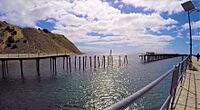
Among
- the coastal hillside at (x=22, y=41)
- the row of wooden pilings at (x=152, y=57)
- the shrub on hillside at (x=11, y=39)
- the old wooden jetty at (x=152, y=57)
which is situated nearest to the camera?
the row of wooden pilings at (x=152, y=57)

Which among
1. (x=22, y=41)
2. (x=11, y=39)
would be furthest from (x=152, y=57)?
(x=11, y=39)

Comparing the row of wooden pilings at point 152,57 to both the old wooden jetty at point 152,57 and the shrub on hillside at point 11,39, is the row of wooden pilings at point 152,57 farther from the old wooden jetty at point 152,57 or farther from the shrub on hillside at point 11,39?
the shrub on hillside at point 11,39

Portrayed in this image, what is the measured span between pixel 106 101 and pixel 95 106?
2.13 m

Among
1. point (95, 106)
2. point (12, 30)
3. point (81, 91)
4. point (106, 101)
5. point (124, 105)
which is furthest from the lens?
point (12, 30)

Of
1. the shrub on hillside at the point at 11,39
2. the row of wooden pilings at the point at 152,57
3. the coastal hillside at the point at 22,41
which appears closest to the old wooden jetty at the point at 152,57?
the row of wooden pilings at the point at 152,57

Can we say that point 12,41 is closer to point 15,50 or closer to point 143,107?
Answer: point 15,50

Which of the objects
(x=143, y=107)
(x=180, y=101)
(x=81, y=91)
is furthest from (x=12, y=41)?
(x=180, y=101)

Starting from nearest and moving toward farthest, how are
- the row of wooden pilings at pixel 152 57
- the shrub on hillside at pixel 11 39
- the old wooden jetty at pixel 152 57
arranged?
1. the row of wooden pilings at pixel 152 57
2. the old wooden jetty at pixel 152 57
3. the shrub on hillside at pixel 11 39

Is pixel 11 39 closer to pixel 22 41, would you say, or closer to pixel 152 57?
pixel 22 41

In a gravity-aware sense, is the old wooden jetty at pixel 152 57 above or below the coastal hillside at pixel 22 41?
below

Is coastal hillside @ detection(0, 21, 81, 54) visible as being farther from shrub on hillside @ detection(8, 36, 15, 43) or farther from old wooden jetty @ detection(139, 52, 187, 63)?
old wooden jetty @ detection(139, 52, 187, 63)

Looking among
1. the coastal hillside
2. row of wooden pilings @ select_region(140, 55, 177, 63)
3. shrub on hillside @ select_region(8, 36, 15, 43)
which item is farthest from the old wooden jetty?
shrub on hillside @ select_region(8, 36, 15, 43)

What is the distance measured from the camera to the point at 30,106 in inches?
819

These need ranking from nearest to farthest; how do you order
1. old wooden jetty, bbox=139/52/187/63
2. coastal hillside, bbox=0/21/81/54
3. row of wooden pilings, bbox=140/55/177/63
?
row of wooden pilings, bbox=140/55/177/63 < old wooden jetty, bbox=139/52/187/63 < coastal hillside, bbox=0/21/81/54
